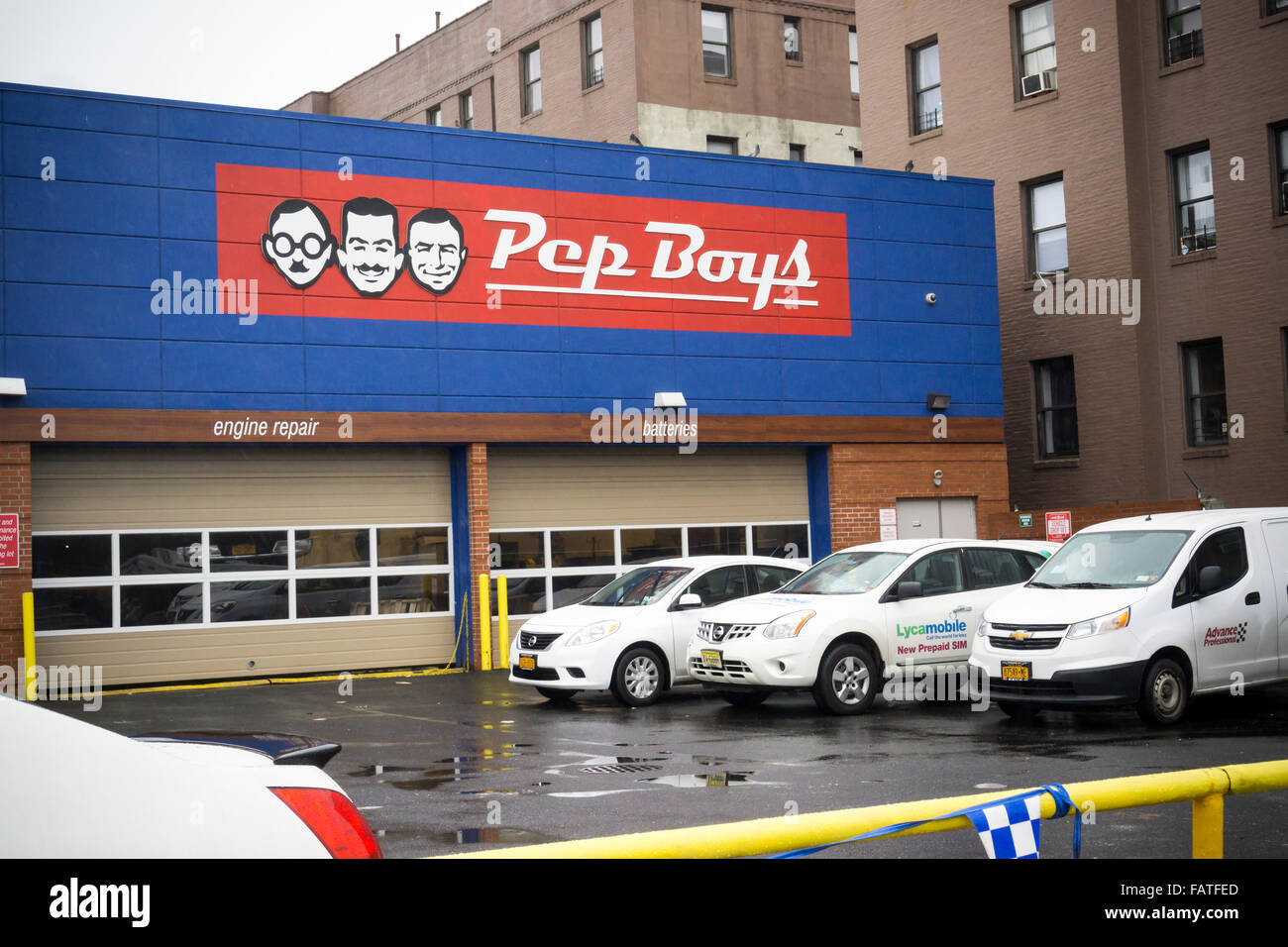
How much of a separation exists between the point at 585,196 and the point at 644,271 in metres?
1.55

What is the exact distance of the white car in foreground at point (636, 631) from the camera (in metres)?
15.1

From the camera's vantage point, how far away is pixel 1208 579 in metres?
12.1

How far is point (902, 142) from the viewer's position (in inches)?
1209

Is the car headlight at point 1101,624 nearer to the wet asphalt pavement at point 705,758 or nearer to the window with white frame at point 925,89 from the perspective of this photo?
the wet asphalt pavement at point 705,758

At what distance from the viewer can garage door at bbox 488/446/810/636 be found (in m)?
21.6

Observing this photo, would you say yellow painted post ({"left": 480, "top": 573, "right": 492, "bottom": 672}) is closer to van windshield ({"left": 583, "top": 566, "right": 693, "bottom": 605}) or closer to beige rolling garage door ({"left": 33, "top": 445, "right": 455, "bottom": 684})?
beige rolling garage door ({"left": 33, "top": 445, "right": 455, "bottom": 684})

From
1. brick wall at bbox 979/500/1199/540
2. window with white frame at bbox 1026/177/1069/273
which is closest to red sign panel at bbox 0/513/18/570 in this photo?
brick wall at bbox 979/500/1199/540

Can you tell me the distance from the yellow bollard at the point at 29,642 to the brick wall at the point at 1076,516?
13826 millimetres

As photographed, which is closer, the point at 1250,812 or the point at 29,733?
the point at 29,733

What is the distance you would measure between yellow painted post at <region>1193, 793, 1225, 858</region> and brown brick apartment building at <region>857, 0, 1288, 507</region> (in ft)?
73.0

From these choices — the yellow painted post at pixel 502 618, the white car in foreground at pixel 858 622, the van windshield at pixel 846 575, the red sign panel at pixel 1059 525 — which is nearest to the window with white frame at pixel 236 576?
the yellow painted post at pixel 502 618

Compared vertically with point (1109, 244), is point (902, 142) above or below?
above
